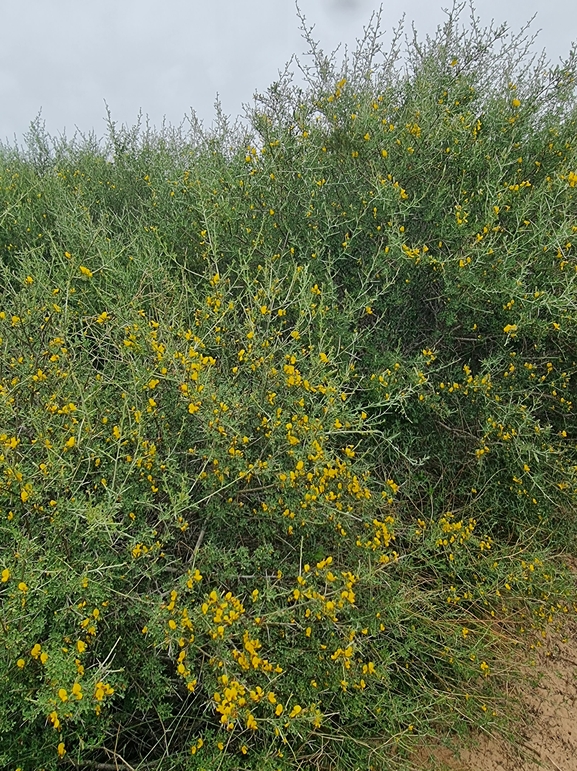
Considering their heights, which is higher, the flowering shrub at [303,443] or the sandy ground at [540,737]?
the flowering shrub at [303,443]

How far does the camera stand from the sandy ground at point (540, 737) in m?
2.23

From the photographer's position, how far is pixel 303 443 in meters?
2.21

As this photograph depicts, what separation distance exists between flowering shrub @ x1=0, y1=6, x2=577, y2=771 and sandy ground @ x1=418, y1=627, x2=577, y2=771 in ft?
0.40

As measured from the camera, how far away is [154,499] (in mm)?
2100

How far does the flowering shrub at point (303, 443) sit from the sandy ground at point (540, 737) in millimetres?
122

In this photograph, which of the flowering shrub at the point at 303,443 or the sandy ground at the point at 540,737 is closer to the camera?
the flowering shrub at the point at 303,443

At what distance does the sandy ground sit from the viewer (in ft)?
7.32

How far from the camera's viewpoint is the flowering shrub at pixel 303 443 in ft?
5.91

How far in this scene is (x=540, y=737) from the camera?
92.9 inches

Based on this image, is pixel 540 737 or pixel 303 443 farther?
pixel 540 737

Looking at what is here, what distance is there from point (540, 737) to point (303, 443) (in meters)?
1.63

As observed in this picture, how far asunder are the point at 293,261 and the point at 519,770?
250cm

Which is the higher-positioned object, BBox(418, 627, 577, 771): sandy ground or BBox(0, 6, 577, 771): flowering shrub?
BBox(0, 6, 577, 771): flowering shrub

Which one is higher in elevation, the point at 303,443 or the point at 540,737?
the point at 303,443
